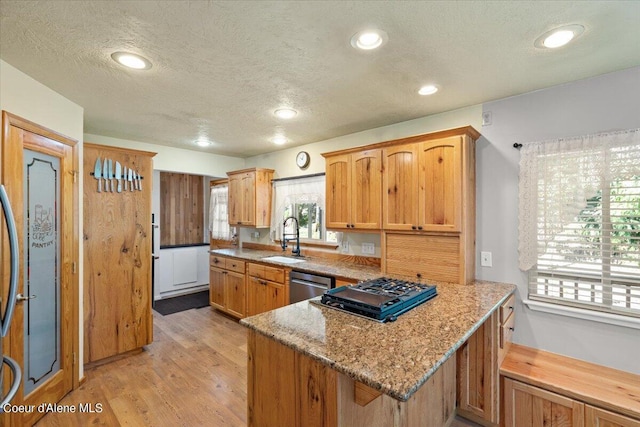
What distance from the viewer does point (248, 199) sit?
14.7 ft

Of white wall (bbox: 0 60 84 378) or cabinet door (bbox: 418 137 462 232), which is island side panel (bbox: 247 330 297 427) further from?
white wall (bbox: 0 60 84 378)

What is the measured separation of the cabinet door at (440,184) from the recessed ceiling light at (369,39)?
44.3 inches

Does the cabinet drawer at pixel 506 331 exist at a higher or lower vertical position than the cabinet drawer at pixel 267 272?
lower

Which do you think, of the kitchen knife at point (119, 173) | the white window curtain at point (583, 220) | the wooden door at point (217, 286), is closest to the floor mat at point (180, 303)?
the wooden door at point (217, 286)

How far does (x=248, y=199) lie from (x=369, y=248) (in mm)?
2105

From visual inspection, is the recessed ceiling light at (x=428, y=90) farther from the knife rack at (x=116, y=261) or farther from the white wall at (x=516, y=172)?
the knife rack at (x=116, y=261)

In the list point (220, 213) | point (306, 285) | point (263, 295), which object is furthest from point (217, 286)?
point (306, 285)

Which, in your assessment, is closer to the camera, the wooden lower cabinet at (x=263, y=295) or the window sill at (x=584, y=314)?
the window sill at (x=584, y=314)

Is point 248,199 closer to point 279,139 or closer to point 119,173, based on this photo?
point 279,139

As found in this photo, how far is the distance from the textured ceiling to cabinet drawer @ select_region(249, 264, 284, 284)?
1.80 meters

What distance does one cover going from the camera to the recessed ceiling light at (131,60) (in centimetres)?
182

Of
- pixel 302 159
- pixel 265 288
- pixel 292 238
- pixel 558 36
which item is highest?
pixel 558 36

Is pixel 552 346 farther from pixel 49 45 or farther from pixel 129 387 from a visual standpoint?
pixel 49 45

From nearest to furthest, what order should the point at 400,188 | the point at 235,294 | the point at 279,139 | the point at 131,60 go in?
the point at 131,60
the point at 400,188
the point at 279,139
the point at 235,294
